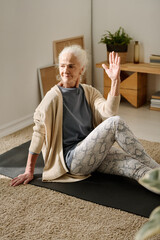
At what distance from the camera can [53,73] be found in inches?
152

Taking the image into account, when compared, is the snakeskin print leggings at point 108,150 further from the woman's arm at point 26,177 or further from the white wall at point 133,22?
the white wall at point 133,22

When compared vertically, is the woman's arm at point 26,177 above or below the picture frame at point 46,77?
below

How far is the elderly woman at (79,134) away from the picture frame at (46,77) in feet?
4.51

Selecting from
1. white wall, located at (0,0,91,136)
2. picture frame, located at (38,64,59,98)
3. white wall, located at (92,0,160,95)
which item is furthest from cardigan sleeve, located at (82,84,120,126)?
white wall, located at (92,0,160,95)

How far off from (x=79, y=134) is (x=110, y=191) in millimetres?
407

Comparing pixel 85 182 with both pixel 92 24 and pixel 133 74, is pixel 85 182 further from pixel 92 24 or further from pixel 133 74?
pixel 92 24

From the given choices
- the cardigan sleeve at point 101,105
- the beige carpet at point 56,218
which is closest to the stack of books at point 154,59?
the cardigan sleeve at point 101,105

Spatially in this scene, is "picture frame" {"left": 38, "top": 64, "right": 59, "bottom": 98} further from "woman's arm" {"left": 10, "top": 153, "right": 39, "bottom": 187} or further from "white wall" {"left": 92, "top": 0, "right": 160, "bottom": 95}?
"woman's arm" {"left": 10, "top": 153, "right": 39, "bottom": 187}

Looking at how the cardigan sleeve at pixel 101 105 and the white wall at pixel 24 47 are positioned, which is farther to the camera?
the white wall at pixel 24 47

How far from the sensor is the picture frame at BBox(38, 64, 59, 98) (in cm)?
366

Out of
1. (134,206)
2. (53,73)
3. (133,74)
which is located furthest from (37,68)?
(134,206)

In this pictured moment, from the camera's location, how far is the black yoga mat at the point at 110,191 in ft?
6.57

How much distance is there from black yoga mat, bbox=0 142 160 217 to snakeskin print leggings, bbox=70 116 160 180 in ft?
0.26

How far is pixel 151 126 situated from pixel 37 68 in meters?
1.29
